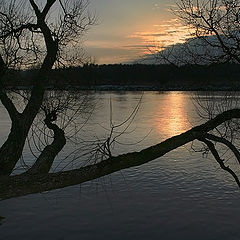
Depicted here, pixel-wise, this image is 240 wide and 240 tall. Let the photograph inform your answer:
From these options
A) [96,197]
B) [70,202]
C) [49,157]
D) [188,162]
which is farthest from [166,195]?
[49,157]

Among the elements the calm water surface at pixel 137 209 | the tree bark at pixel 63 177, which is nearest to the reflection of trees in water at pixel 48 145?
the tree bark at pixel 63 177

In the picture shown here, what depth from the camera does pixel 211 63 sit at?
738 centimetres

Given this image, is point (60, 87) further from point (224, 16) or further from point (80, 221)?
point (224, 16)

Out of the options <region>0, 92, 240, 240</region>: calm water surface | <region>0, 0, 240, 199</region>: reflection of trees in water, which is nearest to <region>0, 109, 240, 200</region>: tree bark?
<region>0, 0, 240, 199</region>: reflection of trees in water

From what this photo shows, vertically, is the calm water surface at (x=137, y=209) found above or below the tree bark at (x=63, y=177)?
below

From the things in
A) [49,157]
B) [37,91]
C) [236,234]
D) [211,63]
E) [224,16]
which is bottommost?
[236,234]

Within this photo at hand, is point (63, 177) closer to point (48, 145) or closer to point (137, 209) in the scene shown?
point (48, 145)

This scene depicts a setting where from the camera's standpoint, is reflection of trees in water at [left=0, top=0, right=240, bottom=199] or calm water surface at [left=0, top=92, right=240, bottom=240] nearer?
reflection of trees in water at [left=0, top=0, right=240, bottom=199]

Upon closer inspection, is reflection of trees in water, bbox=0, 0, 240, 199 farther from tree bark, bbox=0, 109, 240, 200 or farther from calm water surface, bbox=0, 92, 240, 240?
calm water surface, bbox=0, 92, 240, 240

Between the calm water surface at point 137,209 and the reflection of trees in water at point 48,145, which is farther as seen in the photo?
the calm water surface at point 137,209

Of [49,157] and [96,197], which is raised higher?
[49,157]

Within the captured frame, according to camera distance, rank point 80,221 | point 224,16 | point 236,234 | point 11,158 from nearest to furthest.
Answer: point 11,158, point 224,16, point 236,234, point 80,221

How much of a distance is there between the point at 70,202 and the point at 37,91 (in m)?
Answer: 5.10

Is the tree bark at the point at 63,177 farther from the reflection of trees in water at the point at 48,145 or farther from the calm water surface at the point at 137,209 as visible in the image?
the calm water surface at the point at 137,209
